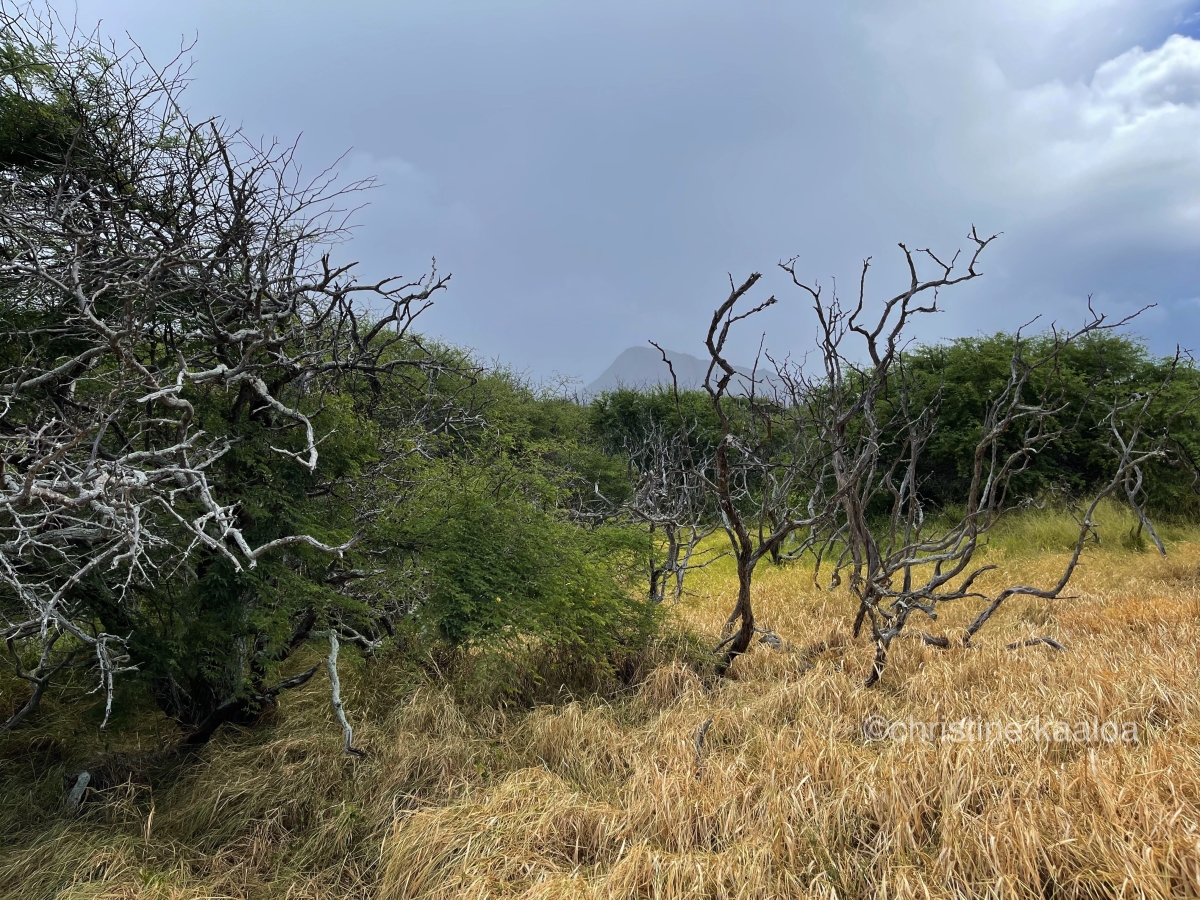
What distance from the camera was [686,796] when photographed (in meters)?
2.67

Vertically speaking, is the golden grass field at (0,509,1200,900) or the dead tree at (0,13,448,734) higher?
the dead tree at (0,13,448,734)

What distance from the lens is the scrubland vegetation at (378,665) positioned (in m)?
2.20

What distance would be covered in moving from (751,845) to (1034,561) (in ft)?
22.0

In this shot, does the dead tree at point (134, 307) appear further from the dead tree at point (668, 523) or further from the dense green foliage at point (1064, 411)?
the dense green foliage at point (1064, 411)

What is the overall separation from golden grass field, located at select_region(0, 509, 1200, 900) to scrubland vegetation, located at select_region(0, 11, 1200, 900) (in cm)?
2

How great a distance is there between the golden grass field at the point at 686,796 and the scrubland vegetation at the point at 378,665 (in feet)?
0.05

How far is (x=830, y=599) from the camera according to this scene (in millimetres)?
6434

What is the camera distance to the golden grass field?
2.12 m

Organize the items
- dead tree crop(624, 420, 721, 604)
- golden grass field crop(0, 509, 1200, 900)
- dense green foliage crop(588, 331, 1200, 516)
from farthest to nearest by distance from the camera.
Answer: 1. dense green foliage crop(588, 331, 1200, 516)
2. dead tree crop(624, 420, 721, 604)
3. golden grass field crop(0, 509, 1200, 900)

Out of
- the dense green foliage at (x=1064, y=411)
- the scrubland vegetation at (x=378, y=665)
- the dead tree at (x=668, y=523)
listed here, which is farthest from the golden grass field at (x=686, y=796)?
the dense green foliage at (x=1064, y=411)

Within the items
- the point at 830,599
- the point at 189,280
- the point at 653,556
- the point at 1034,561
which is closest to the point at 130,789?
the point at 189,280

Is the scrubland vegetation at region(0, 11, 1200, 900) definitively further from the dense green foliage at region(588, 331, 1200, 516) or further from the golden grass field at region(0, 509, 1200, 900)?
the dense green foliage at region(588, 331, 1200, 516)

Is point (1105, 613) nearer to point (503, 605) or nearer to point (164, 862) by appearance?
point (503, 605)

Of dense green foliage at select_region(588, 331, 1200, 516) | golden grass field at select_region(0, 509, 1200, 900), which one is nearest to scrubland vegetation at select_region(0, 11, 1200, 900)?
golden grass field at select_region(0, 509, 1200, 900)
